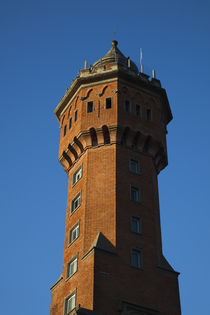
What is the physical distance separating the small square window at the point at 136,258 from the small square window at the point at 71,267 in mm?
4527

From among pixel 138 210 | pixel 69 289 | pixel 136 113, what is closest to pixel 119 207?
pixel 138 210

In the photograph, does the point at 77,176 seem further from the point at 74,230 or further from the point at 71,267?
the point at 71,267

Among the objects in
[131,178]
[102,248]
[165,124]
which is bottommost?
[102,248]

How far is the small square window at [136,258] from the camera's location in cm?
4447

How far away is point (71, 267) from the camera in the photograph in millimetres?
46062

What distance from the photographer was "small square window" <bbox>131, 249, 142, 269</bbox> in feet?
146

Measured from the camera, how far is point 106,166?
4925 centimetres

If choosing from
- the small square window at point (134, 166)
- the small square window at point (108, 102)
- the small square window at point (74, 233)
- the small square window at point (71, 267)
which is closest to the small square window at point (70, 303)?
the small square window at point (71, 267)

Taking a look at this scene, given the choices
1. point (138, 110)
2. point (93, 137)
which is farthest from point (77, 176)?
point (138, 110)

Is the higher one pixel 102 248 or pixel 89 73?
pixel 89 73

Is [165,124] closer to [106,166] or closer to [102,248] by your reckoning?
[106,166]

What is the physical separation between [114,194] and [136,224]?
10.0ft

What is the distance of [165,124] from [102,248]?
19.2 m

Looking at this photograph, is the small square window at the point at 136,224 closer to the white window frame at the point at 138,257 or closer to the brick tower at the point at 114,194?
the brick tower at the point at 114,194
